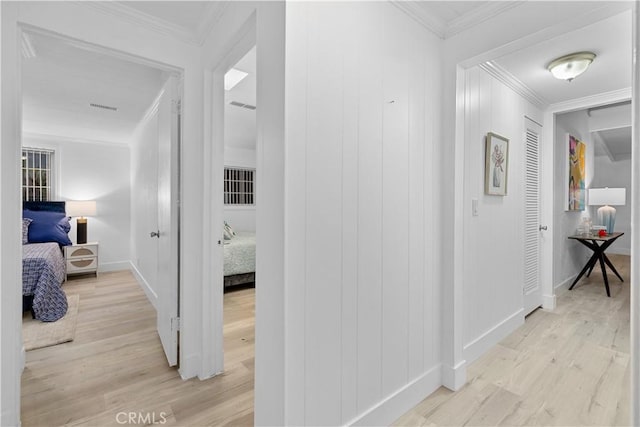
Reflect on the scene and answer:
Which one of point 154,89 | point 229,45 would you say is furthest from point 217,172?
point 154,89

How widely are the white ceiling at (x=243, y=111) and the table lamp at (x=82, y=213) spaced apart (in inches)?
101

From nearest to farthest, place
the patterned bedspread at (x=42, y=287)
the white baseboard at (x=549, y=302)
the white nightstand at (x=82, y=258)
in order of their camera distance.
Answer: the patterned bedspread at (x=42, y=287), the white baseboard at (x=549, y=302), the white nightstand at (x=82, y=258)

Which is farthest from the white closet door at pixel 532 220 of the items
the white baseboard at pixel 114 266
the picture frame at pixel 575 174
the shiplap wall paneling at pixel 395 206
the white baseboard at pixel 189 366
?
the white baseboard at pixel 114 266

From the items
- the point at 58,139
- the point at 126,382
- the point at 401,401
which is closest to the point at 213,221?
the point at 126,382

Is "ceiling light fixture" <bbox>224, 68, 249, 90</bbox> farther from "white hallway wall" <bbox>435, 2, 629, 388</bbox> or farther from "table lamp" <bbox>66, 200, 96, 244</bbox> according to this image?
"table lamp" <bbox>66, 200, 96, 244</bbox>

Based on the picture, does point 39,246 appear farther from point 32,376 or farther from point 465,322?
point 465,322

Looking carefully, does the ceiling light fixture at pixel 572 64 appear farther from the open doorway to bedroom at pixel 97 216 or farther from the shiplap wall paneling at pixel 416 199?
the open doorway to bedroom at pixel 97 216

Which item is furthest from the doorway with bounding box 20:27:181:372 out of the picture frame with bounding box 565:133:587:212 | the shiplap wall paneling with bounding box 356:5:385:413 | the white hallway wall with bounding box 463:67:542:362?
the picture frame with bounding box 565:133:587:212

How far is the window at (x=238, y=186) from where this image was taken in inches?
253

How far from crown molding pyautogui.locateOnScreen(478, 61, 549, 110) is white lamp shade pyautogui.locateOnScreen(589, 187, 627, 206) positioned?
103 inches

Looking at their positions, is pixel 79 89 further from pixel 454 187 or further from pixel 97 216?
pixel 454 187

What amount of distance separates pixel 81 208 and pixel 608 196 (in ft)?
28.5

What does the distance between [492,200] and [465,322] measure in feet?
3.46

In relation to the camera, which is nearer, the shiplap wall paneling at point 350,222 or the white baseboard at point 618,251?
the shiplap wall paneling at point 350,222
